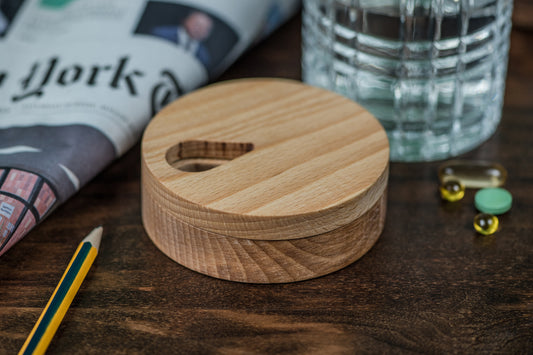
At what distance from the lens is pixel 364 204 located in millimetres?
368

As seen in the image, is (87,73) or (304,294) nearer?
(304,294)

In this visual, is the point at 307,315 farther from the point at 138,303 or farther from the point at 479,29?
the point at 479,29

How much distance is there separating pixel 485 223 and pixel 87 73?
317mm

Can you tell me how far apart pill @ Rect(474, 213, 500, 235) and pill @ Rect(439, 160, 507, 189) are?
0.14 feet

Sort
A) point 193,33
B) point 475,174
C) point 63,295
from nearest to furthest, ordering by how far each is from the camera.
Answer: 1. point 63,295
2. point 475,174
3. point 193,33

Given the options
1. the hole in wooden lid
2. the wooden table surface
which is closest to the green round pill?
the wooden table surface

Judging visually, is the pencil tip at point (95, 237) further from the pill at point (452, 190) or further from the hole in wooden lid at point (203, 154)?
the pill at point (452, 190)

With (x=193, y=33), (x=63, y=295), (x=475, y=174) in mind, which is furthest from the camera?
(x=193, y=33)

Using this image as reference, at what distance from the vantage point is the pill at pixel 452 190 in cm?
43

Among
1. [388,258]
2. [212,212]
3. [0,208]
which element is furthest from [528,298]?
[0,208]

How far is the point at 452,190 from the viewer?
0.43 m

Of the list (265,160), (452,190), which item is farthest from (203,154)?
(452,190)

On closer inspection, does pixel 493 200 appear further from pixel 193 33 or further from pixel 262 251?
pixel 193 33

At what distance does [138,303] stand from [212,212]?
7 centimetres
